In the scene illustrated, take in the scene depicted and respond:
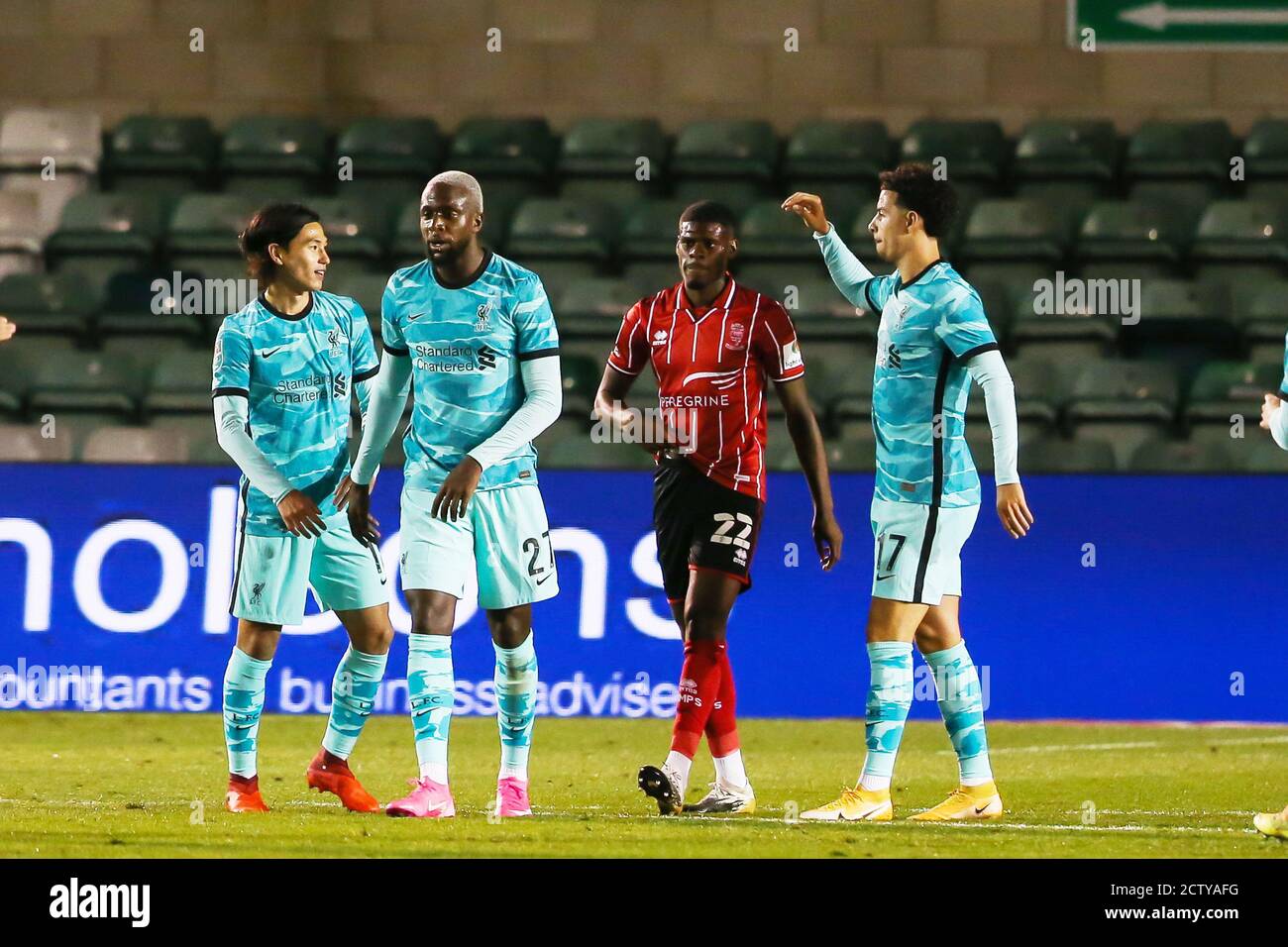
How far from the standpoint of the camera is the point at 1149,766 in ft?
29.4

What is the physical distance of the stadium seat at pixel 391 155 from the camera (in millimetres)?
14594

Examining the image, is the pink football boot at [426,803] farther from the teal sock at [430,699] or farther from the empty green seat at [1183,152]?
the empty green seat at [1183,152]

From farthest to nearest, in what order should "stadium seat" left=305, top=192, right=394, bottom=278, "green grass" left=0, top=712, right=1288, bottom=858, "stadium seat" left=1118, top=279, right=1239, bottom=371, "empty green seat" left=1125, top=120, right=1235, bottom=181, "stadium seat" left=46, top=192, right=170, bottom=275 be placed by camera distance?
"empty green seat" left=1125, top=120, right=1235, bottom=181, "stadium seat" left=46, top=192, right=170, bottom=275, "stadium seat" left=305, top=192, right=394, bottom=278, "stadium seat" left=1118, top=279, right=1239, bottom=371, "green grass" left=0, top=712, right=1288, bottom=858

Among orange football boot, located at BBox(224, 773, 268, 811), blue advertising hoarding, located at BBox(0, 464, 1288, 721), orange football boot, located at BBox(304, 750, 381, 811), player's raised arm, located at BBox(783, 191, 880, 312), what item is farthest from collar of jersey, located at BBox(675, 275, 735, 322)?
blue advertising hoarding, located at BBox(0, 464, 1288, 721)

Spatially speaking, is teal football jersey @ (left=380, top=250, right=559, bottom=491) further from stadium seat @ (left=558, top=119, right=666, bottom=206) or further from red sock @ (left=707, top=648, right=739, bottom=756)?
stadium seat @ (left=558, top=119, right=666, bottom=206)

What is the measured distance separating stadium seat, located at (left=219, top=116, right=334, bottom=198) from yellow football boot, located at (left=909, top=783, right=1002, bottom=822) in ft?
28.7

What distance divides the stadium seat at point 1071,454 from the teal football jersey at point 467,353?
5116 mm

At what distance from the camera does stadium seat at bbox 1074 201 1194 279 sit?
45.2ft

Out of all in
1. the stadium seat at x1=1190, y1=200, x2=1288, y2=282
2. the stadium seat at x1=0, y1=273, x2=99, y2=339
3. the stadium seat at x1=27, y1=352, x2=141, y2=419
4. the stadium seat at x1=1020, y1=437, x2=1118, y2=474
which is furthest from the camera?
the stadium seat at x1=1190, y1=200, x2=1288, y2=282

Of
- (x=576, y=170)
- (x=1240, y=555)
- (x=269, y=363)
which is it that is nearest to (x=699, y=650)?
(x=269, y=363)

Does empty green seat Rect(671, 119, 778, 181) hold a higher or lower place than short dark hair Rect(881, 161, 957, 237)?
higher

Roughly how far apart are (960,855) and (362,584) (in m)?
2.48

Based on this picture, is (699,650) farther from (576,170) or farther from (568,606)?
(576,170)

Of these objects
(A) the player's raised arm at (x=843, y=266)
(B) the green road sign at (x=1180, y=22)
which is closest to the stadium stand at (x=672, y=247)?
(B) the green road sign at (x=1180, y=22)
